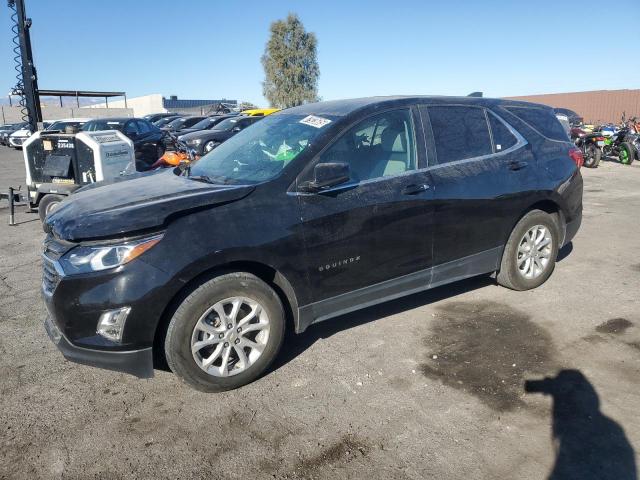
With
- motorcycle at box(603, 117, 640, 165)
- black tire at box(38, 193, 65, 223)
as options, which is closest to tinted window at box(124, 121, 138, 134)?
black tire at box(38, 193, 65, 223)

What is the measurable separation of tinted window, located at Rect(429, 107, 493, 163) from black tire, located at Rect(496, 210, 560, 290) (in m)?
0.79

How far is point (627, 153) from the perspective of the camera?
1551 centimetres

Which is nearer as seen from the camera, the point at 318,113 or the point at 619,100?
the point at 318,113

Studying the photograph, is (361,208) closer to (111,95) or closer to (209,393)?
(209,393)

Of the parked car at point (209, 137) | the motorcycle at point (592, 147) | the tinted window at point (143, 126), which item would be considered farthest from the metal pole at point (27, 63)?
the motorcycle at point (592, 147)

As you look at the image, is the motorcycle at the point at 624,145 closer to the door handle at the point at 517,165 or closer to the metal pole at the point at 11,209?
the door handle at the point at 517,165

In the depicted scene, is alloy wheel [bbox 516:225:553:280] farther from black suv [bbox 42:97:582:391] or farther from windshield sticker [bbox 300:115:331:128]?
windshield sticker [bbox 300:115:331:128]

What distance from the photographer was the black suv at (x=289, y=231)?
293cm

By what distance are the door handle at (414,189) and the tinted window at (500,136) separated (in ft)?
3.30

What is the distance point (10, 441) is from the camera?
2805mm

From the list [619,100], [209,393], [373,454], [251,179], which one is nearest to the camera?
[373,454]

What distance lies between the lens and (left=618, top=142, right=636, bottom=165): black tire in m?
15.4

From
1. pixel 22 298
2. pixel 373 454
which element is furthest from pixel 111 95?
pixel 373 454

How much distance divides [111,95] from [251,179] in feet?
150
